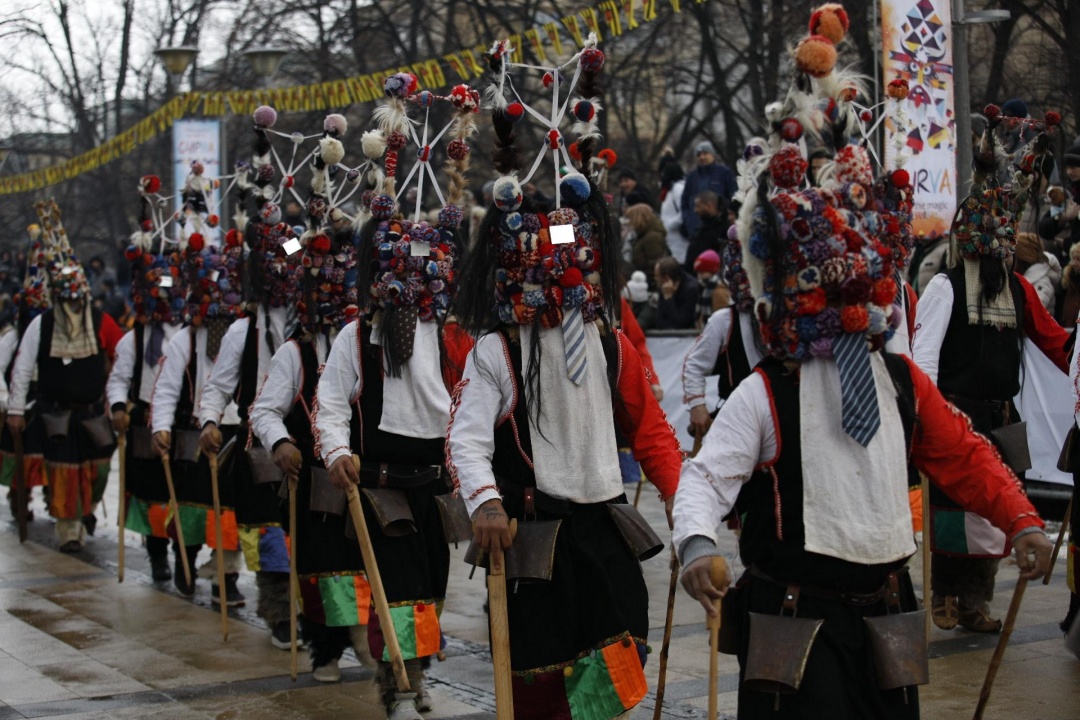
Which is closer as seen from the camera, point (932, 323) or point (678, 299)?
point (932, 323)

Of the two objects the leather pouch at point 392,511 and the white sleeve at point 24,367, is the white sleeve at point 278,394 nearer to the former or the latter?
the leather pouch at point 392,511

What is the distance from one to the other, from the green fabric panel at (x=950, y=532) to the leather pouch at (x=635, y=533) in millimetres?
2833

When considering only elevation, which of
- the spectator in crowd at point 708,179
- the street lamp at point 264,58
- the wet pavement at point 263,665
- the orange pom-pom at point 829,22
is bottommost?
Answer: the wet pavement at point 263,665

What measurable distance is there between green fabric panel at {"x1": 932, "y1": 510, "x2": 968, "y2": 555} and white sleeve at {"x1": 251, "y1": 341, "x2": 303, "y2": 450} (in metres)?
3.31

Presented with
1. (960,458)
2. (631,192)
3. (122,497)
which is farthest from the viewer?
(631,192)

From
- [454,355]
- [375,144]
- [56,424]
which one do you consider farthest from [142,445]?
[454,355]

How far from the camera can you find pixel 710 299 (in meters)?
14.0

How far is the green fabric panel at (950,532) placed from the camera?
764 cm

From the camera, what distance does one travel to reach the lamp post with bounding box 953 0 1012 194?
35.6 feet

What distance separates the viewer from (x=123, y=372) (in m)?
10.8

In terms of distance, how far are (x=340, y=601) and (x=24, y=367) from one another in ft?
19.9

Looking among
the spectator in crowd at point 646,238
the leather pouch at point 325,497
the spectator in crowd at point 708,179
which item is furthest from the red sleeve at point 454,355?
the spectator in crowd at point 646,238

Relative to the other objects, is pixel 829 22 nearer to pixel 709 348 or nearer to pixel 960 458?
pixel 960 458

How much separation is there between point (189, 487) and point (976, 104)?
30.8ft
